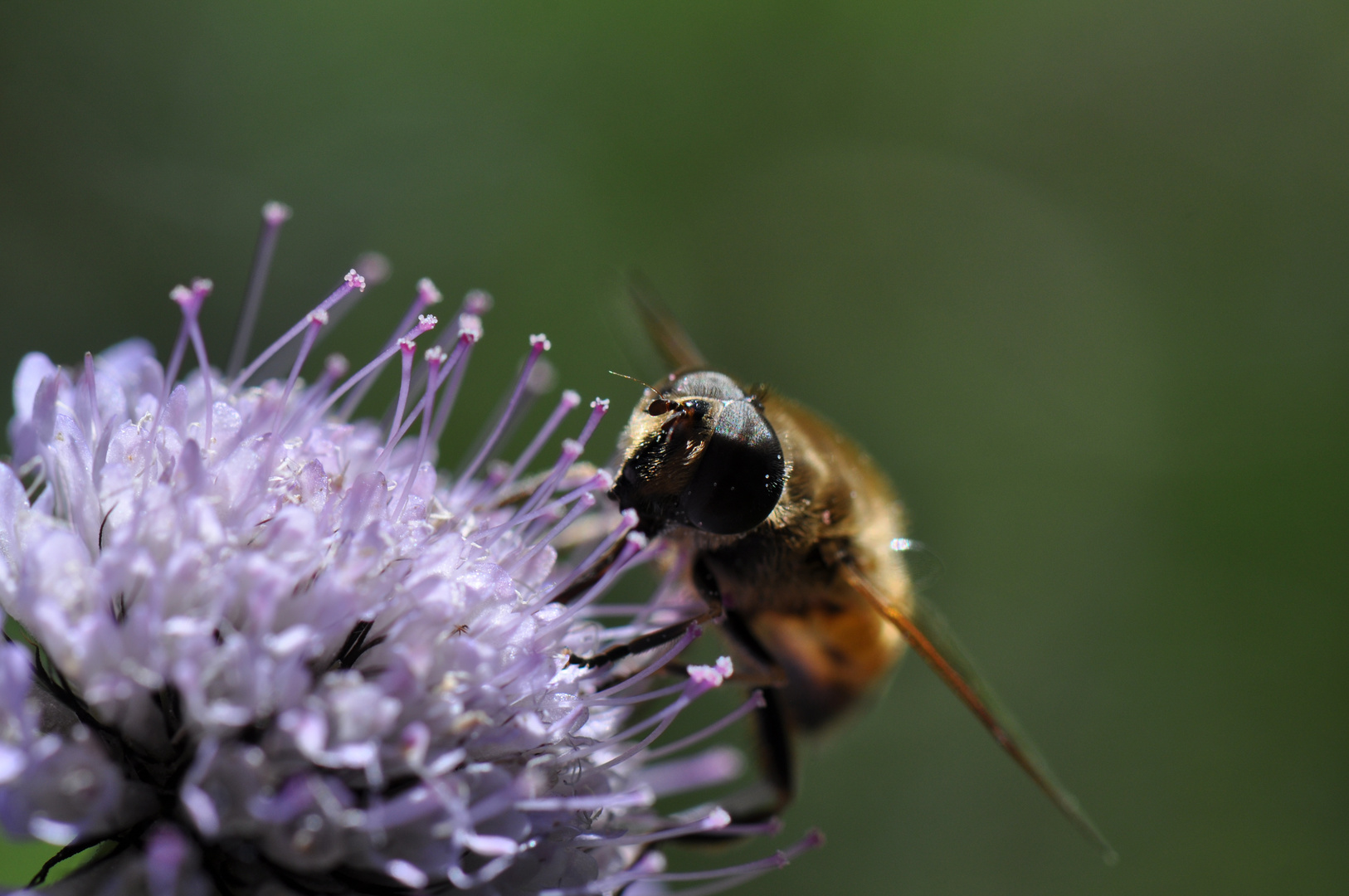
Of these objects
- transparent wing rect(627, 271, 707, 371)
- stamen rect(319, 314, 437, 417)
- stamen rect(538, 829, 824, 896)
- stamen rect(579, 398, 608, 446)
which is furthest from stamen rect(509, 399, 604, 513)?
transparent wing rect(627, 271, 707, 371)

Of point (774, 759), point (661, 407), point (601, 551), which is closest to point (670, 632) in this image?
point (601, 551)

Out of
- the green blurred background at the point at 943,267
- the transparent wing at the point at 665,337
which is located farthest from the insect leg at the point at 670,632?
the green blurred background at the point at 943,267

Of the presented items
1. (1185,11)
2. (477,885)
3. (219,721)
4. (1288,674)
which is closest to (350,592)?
(219,721)

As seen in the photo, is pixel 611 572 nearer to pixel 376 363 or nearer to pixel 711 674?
pixel 711 674

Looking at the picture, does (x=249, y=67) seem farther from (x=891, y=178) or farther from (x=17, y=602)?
(x=17, y=602)

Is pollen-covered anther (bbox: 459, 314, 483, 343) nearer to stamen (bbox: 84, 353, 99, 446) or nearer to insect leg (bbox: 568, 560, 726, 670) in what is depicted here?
insect leg (bbox: 568, 560, 726, 670)

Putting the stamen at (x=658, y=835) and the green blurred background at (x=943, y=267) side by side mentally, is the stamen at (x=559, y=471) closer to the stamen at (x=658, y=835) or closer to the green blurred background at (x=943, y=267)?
the stamen at (x=658, y=835)

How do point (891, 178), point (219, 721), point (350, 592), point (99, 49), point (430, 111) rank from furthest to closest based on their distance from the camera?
point (891, 178), point (430, 111), point (99, 49), point (350, 592), point (219, 721)
